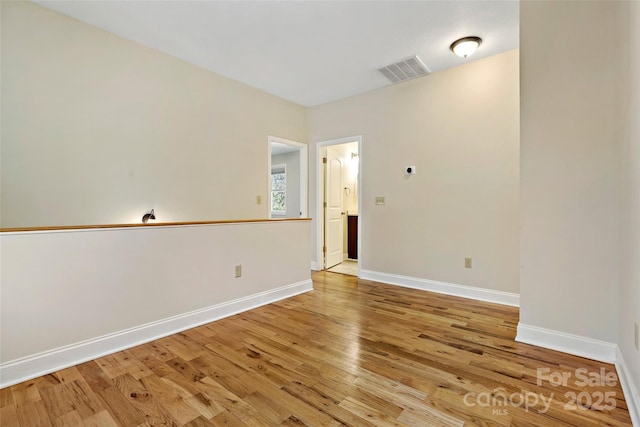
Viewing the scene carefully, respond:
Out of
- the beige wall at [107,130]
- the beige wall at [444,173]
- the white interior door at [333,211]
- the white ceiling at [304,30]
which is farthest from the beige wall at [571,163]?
the beige wall at [107,130]

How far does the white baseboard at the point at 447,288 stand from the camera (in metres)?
3.20

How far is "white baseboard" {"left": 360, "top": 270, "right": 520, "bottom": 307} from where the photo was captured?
320cm

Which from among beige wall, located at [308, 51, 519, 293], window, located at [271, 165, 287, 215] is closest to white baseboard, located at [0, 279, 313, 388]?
beige wall, located at [308, 51, 519, 293]

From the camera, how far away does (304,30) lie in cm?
281

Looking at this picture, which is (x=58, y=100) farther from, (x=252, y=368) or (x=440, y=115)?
(x=440, y=115)

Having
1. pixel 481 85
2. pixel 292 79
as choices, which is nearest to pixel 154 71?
pixel 292 79

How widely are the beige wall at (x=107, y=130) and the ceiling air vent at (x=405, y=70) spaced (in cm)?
202

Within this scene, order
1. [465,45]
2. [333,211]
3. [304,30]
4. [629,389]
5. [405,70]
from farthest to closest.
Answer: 1. [333,211]
2. [405,70]
3. [465,45]
4. [304,30]
5. [629,389]

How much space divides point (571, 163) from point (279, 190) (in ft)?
19.0

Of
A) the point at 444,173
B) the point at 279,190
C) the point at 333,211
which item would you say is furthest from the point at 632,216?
the point at 279,190

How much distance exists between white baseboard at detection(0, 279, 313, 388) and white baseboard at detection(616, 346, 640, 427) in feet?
9.26

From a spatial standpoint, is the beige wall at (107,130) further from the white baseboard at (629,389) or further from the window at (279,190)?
the white baseboard at (629,389)

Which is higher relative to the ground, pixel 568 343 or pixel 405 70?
pixel 405 70

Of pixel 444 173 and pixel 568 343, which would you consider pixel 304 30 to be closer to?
pixel 444 173
